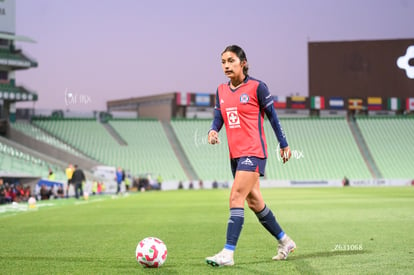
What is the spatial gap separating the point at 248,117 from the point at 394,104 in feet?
259

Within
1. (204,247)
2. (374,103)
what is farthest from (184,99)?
(204,247)

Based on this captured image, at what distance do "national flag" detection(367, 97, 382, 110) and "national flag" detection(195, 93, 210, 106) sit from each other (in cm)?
2160

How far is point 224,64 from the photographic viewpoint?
25.3 feet

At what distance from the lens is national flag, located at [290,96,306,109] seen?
82000 mm

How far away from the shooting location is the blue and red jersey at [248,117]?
25.3 ft

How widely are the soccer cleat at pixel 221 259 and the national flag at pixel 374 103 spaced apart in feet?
254

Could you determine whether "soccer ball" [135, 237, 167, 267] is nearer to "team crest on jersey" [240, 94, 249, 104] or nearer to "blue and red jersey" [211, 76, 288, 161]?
"blue and red jersey" [211, 76, 288, 161]

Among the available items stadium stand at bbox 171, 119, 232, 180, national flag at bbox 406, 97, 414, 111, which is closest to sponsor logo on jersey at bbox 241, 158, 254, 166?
stadium stand at bbox 171, 119, 232, 180

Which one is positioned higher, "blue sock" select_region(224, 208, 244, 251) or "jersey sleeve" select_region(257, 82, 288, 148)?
"jersey sleeve" select_region(257, 82, 288, 148)

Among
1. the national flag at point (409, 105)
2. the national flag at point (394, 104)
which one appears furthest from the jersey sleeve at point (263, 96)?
the national flag at point (409, 105)

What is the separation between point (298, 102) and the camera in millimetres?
82188

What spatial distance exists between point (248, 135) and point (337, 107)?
75.4 metres

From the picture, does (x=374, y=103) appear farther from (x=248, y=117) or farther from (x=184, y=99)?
(x=248, y=117)

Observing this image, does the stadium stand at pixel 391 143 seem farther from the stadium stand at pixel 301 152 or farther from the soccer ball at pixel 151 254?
the soccer ball at pixel 151 254
